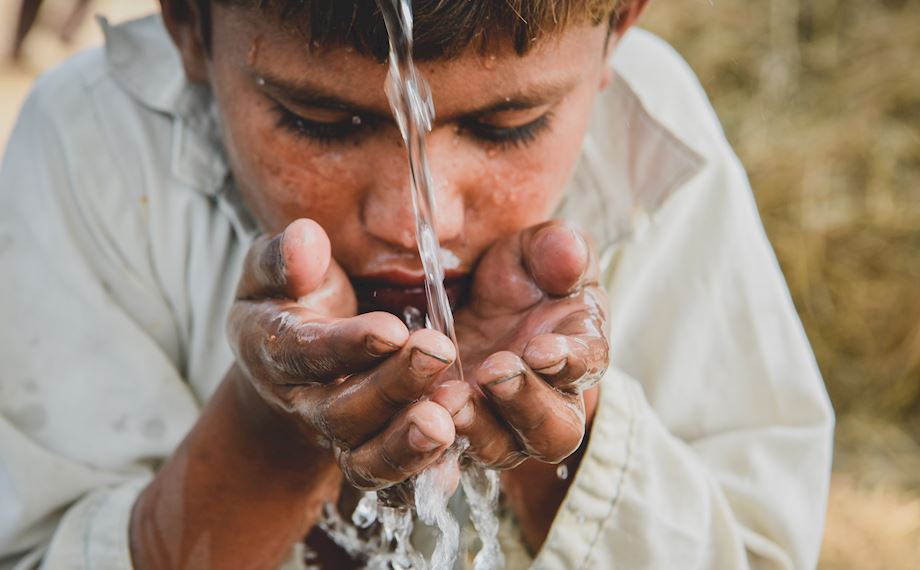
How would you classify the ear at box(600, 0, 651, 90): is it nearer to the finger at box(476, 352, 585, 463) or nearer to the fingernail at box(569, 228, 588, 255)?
the fingernail at box(569, 228, 588, 255)

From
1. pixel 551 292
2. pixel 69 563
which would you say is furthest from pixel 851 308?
pixel 69 563

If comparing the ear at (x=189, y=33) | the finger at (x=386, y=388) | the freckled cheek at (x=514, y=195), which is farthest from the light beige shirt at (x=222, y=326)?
the finger at (x=386, y=388)

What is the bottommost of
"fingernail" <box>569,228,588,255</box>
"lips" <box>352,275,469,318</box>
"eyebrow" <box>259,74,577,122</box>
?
"lips" <box>352,275,469,318</box>

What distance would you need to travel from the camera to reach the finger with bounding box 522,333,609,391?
2.93 ft

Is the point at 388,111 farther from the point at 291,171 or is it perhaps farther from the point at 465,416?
the point at 465,416

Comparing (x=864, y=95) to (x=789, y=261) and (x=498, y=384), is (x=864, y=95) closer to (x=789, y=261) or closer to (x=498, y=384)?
(x=789, y=261)

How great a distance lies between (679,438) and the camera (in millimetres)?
1565

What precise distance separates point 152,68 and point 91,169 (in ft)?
0.55

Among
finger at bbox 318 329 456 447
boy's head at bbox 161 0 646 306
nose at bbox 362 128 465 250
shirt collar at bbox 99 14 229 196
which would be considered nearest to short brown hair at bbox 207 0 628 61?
boy's head at bbox 161 0 646 306

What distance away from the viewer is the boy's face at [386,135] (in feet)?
3.55

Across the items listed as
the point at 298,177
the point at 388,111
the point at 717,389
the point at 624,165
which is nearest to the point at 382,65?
the point at 388,111

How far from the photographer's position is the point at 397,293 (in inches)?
47.8

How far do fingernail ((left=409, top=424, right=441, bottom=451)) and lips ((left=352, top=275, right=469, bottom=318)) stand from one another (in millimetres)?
352

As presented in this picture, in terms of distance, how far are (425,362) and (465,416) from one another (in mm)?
106
